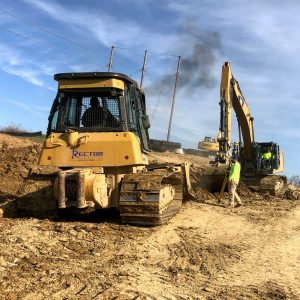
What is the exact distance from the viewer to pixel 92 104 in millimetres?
8938

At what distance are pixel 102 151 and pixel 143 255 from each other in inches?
105

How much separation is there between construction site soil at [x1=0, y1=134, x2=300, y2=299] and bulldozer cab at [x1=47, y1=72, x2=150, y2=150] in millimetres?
1182

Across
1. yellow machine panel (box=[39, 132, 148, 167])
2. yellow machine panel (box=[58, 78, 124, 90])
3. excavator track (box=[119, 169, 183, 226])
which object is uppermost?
yellow machine panel (box=[58, 78, 124, 90])

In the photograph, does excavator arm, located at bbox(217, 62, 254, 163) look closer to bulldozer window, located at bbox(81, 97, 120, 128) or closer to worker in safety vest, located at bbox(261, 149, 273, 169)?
worker in safety vest, located at bbox(261, 149, 273, 169)

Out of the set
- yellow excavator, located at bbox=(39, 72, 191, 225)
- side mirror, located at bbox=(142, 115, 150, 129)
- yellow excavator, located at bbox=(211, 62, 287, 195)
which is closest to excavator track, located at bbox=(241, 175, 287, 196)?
yellow excavator, located at bbox=(211, 62, 287, 195)

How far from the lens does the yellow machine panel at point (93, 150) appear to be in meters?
8.46

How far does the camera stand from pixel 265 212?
37.9ft

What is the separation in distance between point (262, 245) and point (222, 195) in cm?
630

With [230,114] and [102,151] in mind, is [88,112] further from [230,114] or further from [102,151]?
[230,114]

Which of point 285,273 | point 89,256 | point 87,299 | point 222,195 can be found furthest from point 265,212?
point 87,299

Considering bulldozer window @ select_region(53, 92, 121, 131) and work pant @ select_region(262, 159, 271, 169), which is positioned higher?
bulldozer window @ select_region(53, 92, 121, 131)

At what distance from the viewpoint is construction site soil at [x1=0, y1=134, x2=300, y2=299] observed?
4.96m

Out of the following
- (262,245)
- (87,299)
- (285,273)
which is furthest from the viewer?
(262,245)

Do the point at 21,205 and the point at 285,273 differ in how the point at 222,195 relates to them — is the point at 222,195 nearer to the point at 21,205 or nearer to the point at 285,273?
the point at 21,205
